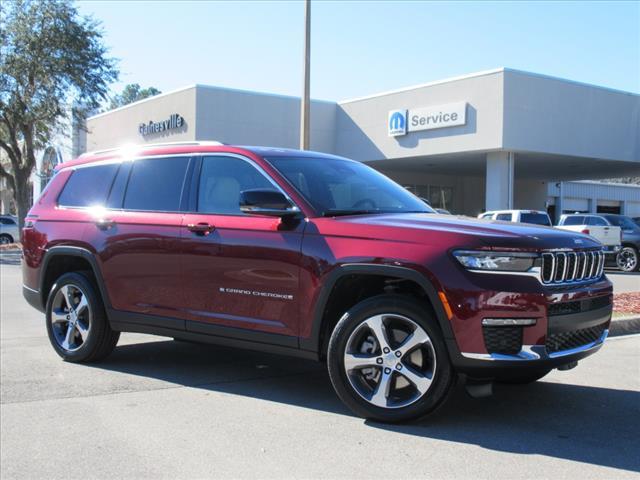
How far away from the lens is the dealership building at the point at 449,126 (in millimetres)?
24328

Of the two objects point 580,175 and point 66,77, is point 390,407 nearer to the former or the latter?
point 66,77

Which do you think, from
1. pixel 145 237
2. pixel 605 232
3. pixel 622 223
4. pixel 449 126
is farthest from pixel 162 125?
pixel 145 237

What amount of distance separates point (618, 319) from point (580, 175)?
29173mm

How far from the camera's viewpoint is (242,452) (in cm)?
397

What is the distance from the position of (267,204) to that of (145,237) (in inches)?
56.9

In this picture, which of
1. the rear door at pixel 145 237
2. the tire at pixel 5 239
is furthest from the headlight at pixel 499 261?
the tire at pixel 5 239

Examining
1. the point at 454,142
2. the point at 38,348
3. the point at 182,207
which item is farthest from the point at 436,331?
the point at 454,142

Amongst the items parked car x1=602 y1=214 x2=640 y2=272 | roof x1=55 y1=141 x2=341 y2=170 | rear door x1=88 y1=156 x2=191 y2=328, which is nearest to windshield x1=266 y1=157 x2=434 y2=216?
roof x1=55 y1=141 x2=341 y2=170

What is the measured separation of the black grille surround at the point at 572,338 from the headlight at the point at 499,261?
1.50ft

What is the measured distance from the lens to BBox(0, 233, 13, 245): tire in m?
33.5

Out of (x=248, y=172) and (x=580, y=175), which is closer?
(x=248, y=172)

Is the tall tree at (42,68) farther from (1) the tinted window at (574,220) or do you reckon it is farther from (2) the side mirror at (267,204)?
(2) the side mirror at (267,204)

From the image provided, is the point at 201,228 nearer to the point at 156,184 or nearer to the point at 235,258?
the point at 235,258

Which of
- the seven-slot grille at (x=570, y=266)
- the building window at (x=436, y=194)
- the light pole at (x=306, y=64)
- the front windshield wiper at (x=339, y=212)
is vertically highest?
the light pole at (x=306, y=64)
